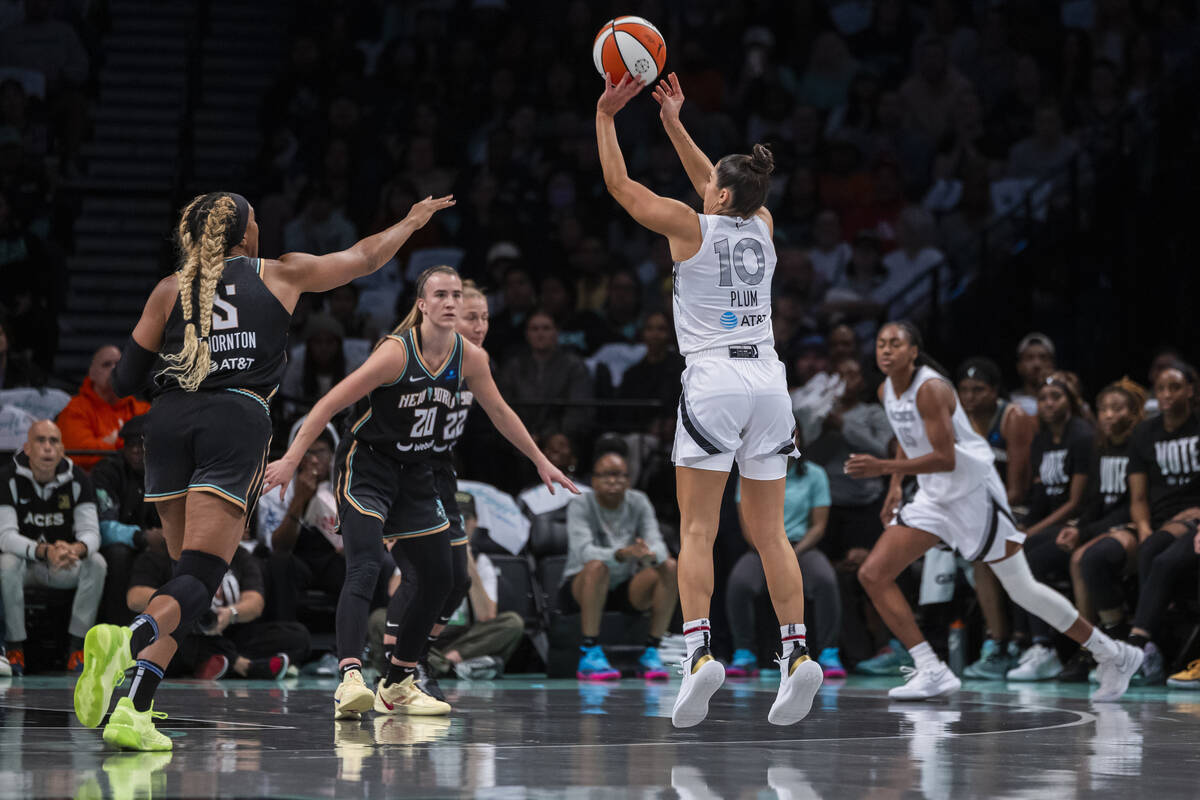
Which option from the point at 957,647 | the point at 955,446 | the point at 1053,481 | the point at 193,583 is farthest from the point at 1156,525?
the point at 193,583

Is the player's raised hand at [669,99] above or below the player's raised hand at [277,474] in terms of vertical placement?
above

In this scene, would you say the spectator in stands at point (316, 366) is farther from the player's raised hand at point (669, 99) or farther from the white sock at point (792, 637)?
the white sock at point (792, 637)

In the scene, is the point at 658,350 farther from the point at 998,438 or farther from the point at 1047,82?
the point at 1047,82

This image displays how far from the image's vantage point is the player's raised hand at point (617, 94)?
574 centimetres

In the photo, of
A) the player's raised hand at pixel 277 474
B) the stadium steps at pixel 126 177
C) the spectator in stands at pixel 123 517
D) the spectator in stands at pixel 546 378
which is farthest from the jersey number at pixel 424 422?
the stadium steps at pixel 126 177

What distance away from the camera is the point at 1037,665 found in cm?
945

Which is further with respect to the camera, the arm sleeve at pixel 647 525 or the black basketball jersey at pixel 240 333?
the arm sleeve at pixel 647 525

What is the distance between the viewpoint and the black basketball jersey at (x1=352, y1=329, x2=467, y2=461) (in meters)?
6.44

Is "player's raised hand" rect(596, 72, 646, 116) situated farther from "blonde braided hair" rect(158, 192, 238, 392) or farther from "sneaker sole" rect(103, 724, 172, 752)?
"sneaker sole" rect(103, 724, 172, 752)

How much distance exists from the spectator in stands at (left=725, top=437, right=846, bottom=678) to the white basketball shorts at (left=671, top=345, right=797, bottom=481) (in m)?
4.08

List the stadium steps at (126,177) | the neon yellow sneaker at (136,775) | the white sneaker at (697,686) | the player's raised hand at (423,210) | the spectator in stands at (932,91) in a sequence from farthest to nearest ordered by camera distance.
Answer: the spectator in stands at (932,91), the stadium steps at (126,177), the player's raised hand at (423,210), the white sneaker at (697,686), the neon yellow sneaker at (136,775)

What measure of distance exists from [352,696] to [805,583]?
15.4 ft

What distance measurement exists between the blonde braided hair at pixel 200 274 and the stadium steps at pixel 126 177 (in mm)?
7698

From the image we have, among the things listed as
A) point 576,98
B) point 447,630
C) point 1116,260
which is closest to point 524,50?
point 576,98
